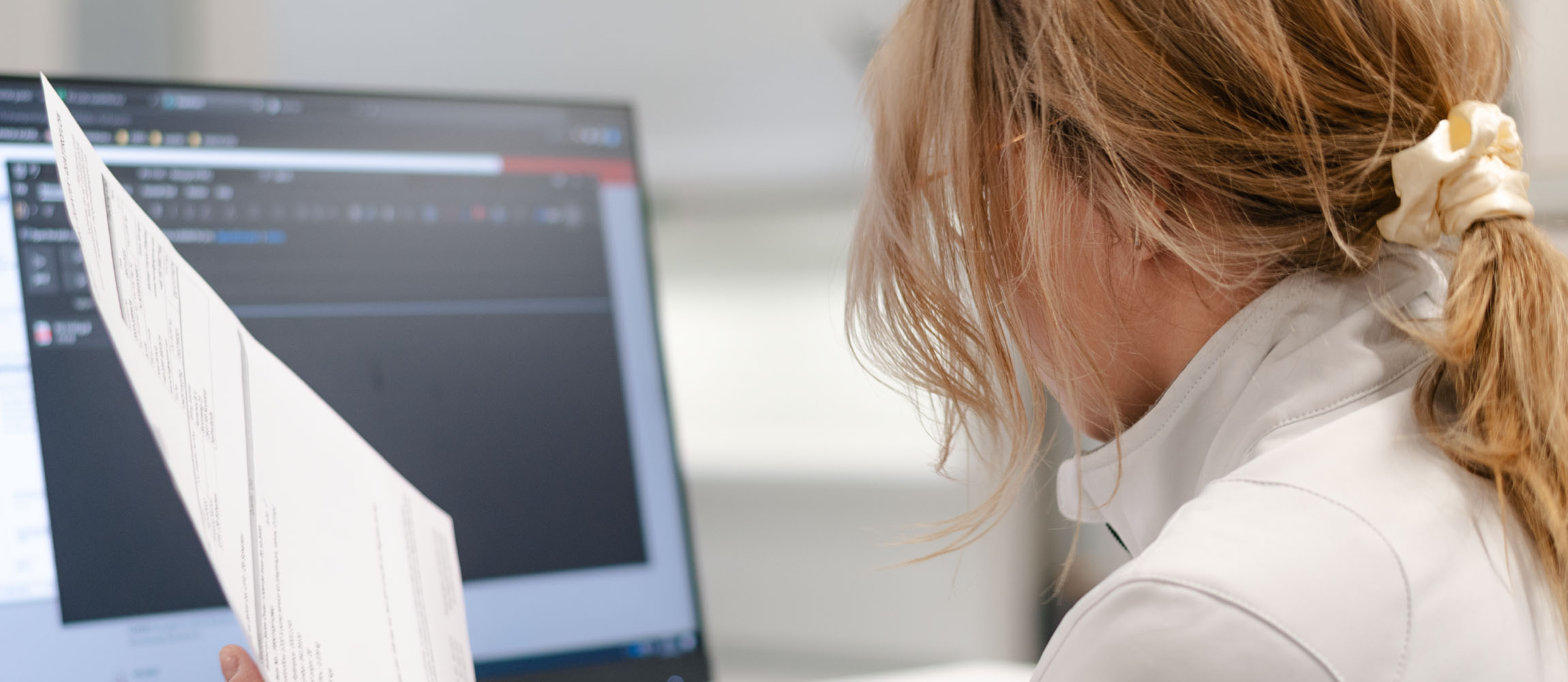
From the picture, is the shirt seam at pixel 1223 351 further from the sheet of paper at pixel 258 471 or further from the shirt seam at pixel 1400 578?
the sheet of paper at pixel 258 471

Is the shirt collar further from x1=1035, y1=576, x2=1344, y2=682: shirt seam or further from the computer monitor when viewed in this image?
the computer monitor

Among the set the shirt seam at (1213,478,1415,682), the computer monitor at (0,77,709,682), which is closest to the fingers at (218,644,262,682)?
the computer monitor at (0,77,709,682)

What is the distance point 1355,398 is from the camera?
435 millimetres

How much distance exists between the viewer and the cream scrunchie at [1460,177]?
1.38 feet

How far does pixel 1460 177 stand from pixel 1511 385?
87mm

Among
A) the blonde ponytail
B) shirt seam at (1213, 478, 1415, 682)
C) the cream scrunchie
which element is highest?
the cream scrunchie

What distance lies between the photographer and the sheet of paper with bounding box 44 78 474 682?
35 centimetres

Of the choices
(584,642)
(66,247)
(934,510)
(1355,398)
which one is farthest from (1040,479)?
(66,247)

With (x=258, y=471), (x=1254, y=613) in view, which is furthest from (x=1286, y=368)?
(x=258, y=471)

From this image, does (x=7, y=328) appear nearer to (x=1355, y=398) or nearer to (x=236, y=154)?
(x=236, y=154)

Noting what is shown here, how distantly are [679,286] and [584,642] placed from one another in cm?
51

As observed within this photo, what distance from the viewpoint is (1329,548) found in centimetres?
36

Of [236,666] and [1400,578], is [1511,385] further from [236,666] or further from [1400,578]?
[236,666]

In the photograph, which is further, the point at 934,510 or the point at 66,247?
the point at 934,510
